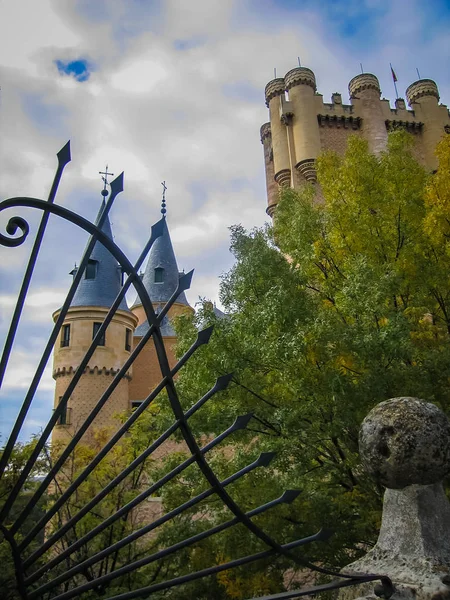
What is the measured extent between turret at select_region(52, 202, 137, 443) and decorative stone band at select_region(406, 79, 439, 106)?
16100 millimetres

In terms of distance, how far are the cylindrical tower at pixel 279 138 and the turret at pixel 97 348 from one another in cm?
828

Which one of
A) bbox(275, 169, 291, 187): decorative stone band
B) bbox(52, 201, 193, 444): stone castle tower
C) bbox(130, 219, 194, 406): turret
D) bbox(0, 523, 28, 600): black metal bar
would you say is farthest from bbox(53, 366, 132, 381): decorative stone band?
bbox(0, 523, 28, 600): black metal bar

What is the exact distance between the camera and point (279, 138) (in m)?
22.4

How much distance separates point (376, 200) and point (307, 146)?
42.1 ft

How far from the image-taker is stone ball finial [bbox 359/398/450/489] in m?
2.30

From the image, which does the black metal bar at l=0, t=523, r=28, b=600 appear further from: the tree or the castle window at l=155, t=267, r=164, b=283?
the castle window at l=155, t=267, r=164, b=283

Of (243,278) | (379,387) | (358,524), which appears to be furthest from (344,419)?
(243,278)

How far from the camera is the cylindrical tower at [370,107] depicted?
885 inches

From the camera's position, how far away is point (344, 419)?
6.36 m

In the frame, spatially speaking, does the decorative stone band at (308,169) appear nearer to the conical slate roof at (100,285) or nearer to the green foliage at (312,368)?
the conical slate roof at (100,285)

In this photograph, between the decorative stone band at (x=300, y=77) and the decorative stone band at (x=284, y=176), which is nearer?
the decorative stone band at (x=284, y=176)

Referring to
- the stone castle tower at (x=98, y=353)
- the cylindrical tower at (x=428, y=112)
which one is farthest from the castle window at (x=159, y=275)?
the cylindrical tower at (x=428, y=112)

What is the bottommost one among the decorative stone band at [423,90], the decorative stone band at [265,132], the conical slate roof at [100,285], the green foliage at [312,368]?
the green foliage at [312,368]

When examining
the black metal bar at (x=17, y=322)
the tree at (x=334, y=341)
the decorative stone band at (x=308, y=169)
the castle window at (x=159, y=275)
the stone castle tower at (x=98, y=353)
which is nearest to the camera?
the black metal bar at (x=17, y=322)
